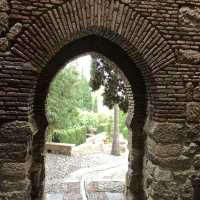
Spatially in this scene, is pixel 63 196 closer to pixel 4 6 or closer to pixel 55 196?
pixel 55 196

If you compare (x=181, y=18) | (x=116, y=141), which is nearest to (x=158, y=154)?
(x=181, y=18)

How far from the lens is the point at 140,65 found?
5.45m

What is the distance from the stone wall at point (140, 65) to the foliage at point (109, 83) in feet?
14.6

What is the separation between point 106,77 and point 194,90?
5.19 m

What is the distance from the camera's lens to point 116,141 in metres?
16.6

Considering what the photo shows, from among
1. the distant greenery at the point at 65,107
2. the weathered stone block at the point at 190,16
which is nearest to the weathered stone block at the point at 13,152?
the weathered stone block at the point at 190,16

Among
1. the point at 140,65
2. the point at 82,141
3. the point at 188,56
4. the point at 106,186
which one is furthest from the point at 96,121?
the point at 188,56

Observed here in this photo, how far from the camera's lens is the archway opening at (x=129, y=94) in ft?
20.3

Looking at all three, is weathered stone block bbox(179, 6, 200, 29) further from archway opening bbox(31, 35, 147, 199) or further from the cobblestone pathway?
the cobblestone pathway

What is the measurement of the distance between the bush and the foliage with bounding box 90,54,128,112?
6.48 metres

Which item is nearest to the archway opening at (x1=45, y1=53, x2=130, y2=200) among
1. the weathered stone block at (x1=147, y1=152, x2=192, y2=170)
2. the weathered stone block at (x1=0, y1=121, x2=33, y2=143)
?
the weathered stone block at (x1=0, y1=121, x2=33, y2=143)

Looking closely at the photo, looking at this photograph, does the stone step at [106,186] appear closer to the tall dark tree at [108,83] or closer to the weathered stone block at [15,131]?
the tall dark tree at [108,83]

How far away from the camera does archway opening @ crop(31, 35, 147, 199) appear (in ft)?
20.3

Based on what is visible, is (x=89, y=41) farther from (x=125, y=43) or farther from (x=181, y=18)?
(x=181, y=18)
